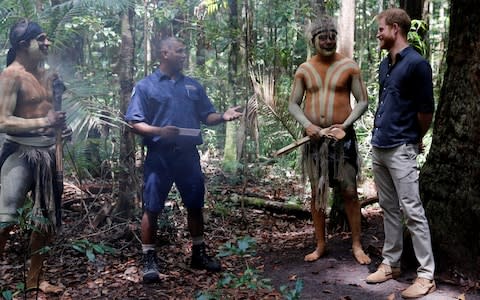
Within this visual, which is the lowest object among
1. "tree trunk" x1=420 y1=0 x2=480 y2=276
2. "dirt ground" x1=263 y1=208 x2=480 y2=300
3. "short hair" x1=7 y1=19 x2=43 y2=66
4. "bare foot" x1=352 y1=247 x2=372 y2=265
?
"dirt ground" x1=263 y1=208 x2=480 y2=300

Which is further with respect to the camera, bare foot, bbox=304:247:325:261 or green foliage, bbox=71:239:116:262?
bare foot, bbox=304:247:325:261

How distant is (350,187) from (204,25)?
4.25m

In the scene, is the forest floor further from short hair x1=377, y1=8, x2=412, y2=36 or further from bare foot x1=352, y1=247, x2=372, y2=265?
short hair x1=377, y1=8, x2=412, y2=36

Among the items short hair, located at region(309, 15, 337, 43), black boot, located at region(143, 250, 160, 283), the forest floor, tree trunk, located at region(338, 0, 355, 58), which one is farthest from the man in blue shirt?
tree trunk, located at region(338, 0, 355, 58)

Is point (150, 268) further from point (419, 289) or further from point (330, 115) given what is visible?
point (419, 289)

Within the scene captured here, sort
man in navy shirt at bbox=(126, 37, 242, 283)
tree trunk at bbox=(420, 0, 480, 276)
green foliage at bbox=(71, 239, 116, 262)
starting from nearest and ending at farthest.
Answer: green foliage at bbox=(71, 239, 116, 262) → tree trunk at bbox=(420, 0, 480, 276) → man in navy shirt at bbox=(126, 37, 242, 283)

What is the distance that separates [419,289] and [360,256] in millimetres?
838

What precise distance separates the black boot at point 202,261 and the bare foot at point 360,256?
4.18ft

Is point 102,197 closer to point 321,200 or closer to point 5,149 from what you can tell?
A: point 5,149

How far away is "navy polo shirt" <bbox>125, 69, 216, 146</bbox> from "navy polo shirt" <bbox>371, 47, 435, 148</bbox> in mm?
1762

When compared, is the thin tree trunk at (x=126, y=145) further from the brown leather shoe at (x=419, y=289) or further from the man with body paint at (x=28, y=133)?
the brown leather shoe at (x=419, y=289)

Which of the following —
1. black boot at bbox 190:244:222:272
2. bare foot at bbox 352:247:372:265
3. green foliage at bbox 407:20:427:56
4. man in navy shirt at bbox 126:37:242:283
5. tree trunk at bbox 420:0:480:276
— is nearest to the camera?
tree trunk at bbox 420:0:480:276

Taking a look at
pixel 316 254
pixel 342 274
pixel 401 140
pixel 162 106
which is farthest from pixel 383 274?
pixel 162 106

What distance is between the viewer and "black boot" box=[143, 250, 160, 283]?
4.18 metres
